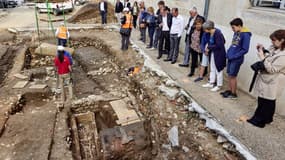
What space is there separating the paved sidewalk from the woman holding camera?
0.29 m

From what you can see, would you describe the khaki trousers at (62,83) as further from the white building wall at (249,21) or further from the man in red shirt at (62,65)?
the white building wall at (249,21)

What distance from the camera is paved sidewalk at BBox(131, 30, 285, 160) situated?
3514mm

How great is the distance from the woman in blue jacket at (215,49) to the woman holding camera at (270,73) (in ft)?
3.92

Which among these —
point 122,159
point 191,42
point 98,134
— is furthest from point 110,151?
point 191,42

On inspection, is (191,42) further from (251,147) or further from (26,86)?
(26,86)

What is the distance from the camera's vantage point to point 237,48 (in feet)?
15.0

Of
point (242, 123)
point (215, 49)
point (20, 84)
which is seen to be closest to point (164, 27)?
point (215, 49)

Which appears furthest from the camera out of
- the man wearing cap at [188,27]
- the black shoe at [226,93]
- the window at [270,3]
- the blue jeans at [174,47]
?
the blue jeans at [174,47]

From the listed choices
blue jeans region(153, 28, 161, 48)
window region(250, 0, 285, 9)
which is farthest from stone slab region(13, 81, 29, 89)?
window region(250, 0, 285, 9)

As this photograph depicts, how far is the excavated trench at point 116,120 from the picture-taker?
4.14 metres

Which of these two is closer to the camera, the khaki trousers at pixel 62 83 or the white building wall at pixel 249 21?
the white building wall at pixel 249 21

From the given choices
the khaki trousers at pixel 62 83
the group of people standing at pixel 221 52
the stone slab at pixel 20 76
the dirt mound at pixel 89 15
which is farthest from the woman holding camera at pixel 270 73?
the dirt mound at pixel 89 15

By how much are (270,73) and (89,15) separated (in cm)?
1570

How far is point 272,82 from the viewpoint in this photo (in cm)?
357
